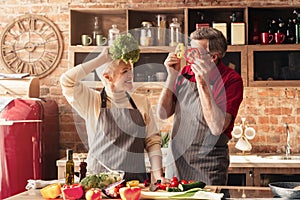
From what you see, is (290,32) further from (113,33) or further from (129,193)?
(129,193)

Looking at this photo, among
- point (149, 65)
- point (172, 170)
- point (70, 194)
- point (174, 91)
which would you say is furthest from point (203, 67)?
point (149, 65)

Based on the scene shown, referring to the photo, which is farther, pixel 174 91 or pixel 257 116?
pixel 257 116

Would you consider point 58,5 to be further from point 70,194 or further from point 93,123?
point 70,194

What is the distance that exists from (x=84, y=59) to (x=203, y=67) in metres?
2.17

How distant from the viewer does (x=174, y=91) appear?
11.9 ft

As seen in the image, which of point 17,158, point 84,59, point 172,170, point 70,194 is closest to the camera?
point 70,194

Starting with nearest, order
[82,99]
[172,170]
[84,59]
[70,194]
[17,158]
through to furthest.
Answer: [70,194]
[82,99]
[172,170]
[17,158]
[84,59]

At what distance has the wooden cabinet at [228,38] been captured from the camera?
5164mm

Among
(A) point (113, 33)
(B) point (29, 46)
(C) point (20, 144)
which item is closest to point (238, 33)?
(A) point (113, 33)

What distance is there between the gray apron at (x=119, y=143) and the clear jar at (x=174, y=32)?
207 cm

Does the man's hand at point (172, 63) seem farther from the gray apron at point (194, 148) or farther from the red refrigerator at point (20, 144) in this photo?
the red refrigerator at point (20, 144)

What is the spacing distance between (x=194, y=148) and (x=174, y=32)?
82.2 inches

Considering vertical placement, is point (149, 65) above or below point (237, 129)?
above

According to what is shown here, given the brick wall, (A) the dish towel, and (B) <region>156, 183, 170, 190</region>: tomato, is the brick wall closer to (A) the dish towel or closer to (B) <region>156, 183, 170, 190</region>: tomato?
(A) the dish towel
